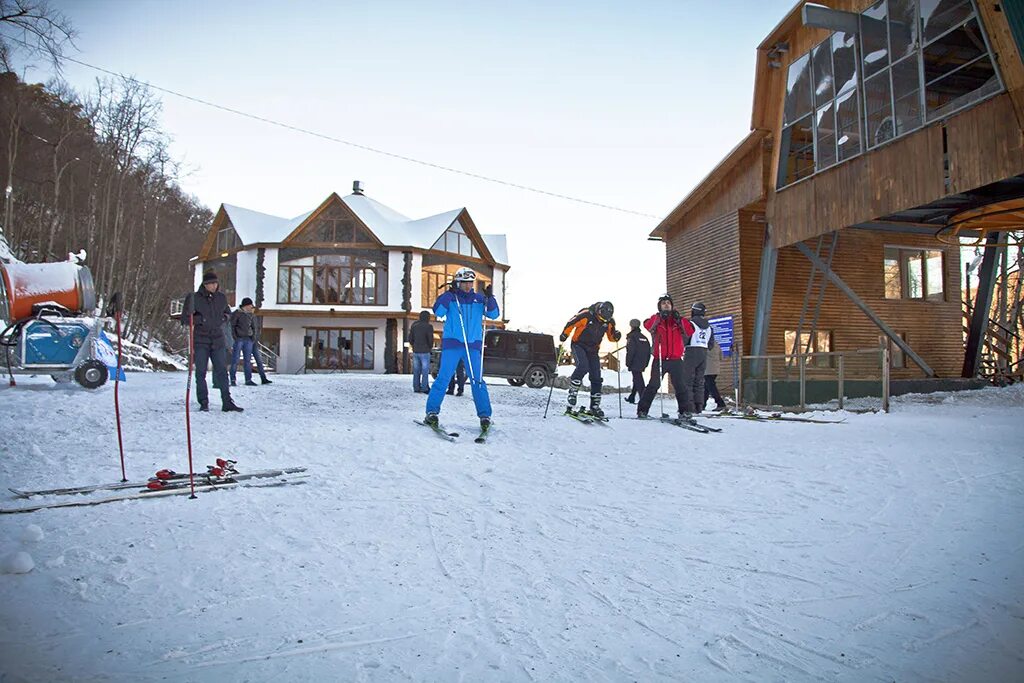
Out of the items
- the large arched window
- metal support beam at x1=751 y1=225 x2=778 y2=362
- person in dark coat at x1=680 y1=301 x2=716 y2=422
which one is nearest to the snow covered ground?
person in dark coat at x1=680 y1=301 x2=716 y2=422

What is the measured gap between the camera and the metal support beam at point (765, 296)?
15703 mm

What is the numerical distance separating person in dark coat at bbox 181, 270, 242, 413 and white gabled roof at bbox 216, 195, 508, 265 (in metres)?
23.2

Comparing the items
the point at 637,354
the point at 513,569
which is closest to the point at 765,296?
the point at 637,354

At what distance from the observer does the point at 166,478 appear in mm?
4266

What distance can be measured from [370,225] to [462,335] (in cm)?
2643

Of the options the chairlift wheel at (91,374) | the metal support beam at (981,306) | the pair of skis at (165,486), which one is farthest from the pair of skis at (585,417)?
the metal support beam at (981,306)

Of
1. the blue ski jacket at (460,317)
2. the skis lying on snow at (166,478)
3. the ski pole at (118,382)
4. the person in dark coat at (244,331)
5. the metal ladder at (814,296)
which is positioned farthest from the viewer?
the metal ladder at (814,296)

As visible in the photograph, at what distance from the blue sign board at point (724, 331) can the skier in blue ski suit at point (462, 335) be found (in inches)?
453

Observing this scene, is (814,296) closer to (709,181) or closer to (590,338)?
(709,181)

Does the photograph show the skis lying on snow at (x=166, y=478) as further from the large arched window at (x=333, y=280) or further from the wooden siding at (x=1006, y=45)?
the large arched window at (x=333, y=280)

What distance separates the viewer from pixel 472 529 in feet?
12.2

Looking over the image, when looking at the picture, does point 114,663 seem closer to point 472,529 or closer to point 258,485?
point 472,529

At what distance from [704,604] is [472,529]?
143 centimetres

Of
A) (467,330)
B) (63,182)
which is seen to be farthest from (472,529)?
(63,182)
